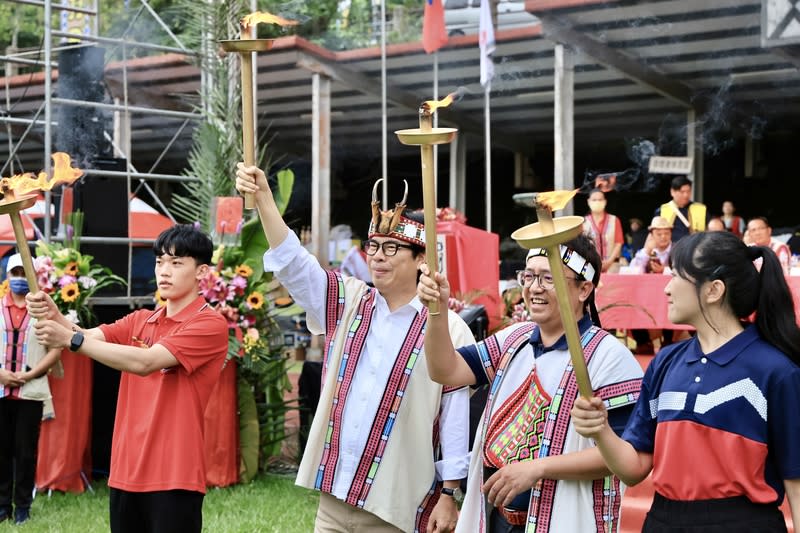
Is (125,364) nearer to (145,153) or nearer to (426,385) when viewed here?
(426,385)

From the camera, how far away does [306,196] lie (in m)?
19.5

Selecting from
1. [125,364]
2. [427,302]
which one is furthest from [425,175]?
[125,364]

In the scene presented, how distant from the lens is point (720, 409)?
248 cm

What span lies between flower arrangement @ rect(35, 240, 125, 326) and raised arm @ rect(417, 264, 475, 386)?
15.8 ft

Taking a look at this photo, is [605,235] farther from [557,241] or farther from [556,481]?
[557,241]

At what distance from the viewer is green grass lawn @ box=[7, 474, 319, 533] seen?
6.30 meters

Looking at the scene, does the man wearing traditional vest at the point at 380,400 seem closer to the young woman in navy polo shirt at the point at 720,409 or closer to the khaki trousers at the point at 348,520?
the khaki trousers at the point at 348,520

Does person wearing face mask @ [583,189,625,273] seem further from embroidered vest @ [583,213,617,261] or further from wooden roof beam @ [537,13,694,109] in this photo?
wooden roof beam @ [537,13,694,109]

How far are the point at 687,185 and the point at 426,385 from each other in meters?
7.69

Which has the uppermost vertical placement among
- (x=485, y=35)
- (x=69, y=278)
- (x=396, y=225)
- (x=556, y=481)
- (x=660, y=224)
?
(x=485, y=35)

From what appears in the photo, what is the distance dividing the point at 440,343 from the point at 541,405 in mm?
356

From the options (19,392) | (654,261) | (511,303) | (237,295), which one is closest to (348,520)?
(19,392)

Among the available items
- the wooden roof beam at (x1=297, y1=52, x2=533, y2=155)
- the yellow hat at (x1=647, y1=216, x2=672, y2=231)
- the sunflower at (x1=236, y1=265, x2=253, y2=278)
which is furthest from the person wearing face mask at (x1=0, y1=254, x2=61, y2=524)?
the wooden roof beam at (x1=297, y1=52, x2=533, y2=155)

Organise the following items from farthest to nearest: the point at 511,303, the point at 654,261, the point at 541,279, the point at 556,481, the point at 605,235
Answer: the point at 605,235
the point at 654,261
the point at 511,303
the point at 541,279
the point at 556,481
